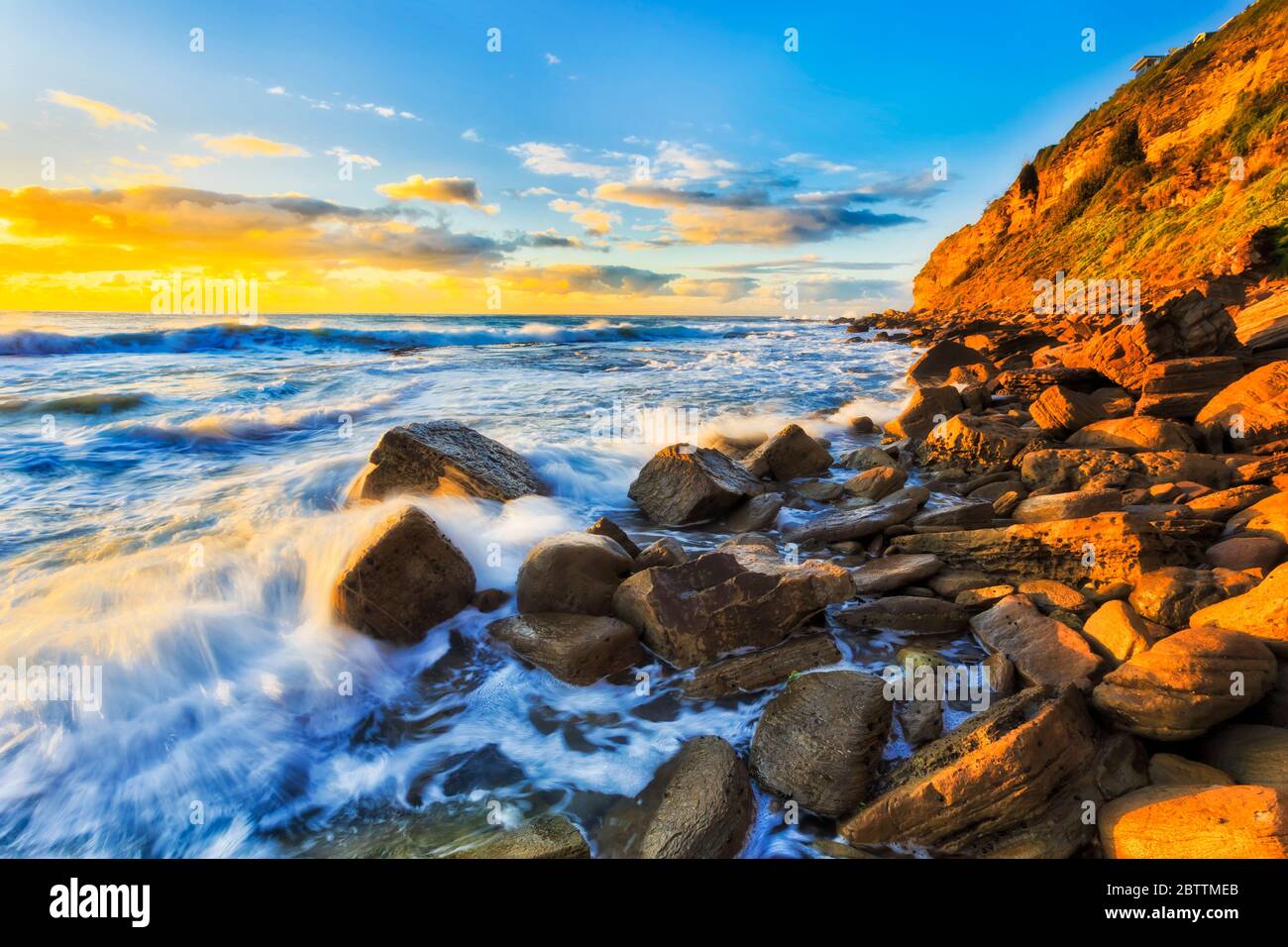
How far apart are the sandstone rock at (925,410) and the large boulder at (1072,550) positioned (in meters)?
5.61

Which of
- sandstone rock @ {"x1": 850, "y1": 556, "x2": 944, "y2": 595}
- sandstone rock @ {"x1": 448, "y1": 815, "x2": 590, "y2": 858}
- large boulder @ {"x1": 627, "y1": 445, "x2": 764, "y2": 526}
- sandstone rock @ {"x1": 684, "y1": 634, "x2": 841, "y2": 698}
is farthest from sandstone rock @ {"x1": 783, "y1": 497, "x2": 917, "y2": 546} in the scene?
sandstone rock @ {"x1": 448, "y1": 815, "x2": 590, "y2": 858}

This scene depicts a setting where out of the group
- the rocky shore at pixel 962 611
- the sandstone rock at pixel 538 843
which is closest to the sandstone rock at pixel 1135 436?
the rocky shore at pixel 962 611

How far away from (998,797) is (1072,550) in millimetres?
2794

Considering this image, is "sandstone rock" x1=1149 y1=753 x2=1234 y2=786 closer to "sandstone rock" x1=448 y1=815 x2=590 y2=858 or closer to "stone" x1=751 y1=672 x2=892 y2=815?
"stone" x1=751 y1=672 x2=892 y2=815

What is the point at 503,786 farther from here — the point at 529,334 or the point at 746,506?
the point at 529,334

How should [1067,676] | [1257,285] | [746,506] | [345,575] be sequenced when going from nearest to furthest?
[1067,676] < [345,575] < [746,506] < [1257,285]

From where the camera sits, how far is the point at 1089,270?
106 feet

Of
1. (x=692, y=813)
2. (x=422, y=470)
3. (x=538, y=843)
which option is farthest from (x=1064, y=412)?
(x=538, y=843)

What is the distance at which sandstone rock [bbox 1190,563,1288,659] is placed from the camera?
3.40 metres

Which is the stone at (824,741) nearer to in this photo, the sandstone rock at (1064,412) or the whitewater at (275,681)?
the whitewater at (275,681)

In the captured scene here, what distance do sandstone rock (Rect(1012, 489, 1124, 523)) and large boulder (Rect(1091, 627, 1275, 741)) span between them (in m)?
Result: 2.34

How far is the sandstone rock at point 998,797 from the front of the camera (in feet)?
9.32
